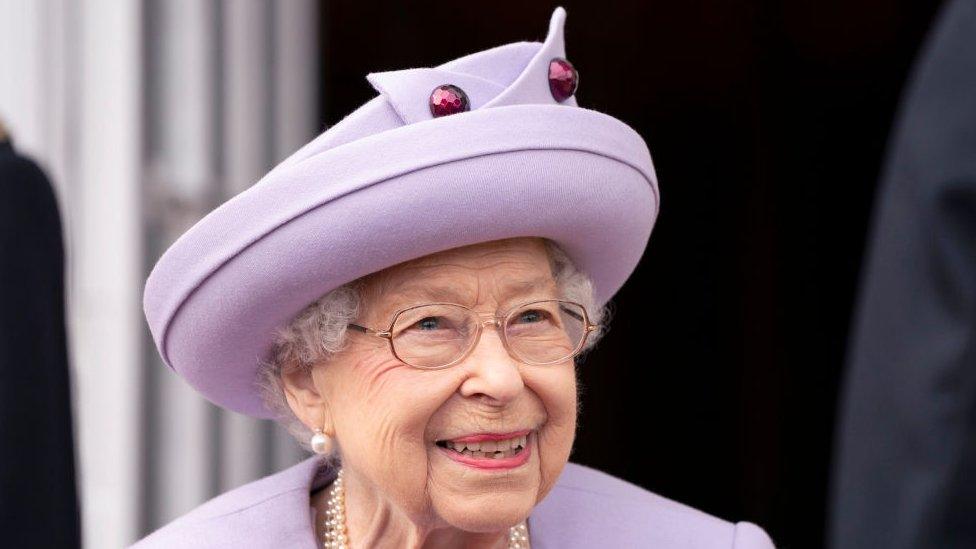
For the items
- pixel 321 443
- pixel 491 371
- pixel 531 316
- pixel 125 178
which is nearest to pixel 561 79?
pixel 531 316

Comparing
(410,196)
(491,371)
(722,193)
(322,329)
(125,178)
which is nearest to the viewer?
(410,196)

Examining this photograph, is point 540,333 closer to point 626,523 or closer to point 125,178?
point 626,523

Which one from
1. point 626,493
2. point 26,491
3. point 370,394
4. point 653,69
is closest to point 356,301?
point 370,394

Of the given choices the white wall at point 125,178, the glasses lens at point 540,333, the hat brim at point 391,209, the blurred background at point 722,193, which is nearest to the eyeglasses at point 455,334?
the glasses lens at point 540,333

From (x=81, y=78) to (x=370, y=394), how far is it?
11.3 feet

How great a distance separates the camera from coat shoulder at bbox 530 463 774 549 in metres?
2.77

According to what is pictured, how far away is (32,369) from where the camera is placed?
122 inches

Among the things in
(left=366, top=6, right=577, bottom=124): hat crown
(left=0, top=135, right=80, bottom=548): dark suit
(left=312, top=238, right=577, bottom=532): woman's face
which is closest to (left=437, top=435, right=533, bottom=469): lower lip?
(left=312, top=238, right=577, bottom=532): woman's face

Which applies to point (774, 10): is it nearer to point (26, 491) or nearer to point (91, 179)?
point (91, 179)

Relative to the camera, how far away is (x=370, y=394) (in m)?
2.50

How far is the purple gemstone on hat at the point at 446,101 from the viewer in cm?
241

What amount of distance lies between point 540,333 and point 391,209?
0.39 m

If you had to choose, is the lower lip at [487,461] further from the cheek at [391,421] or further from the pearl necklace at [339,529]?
the pearl necklace at [339,529]

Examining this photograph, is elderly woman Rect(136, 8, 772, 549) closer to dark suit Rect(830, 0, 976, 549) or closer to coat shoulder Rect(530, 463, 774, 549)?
coat shoulder Rect(530, 463, 774, 549)
